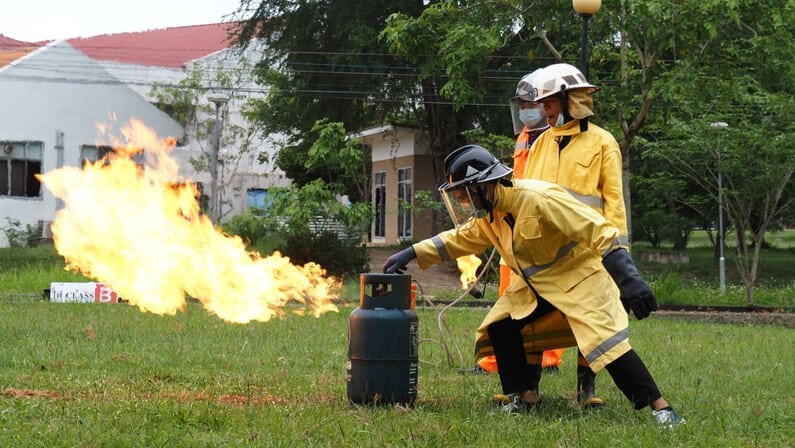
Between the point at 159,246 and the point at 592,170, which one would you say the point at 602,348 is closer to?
the point at 592,170

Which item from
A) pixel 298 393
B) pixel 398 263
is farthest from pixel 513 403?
pixel 298 393

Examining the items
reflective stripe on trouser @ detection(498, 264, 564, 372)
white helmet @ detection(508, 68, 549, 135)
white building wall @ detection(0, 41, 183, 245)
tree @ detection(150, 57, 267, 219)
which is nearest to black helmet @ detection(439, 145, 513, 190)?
white helmet @ detection(508, 68, 549, 135)

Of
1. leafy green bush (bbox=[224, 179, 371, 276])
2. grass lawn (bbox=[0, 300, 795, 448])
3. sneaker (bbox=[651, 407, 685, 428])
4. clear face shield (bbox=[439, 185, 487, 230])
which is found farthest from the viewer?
leafy green bush (bbox=[224, 179, 371, 276])

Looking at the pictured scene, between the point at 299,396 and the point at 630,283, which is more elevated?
the point at 630,283

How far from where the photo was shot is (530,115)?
7863 mm

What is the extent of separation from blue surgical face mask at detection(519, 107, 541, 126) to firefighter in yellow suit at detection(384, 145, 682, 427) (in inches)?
76.0

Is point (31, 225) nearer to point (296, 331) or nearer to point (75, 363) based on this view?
point (296, 331)

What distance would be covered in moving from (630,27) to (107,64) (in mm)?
24505

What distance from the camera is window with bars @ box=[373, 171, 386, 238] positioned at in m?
38.3

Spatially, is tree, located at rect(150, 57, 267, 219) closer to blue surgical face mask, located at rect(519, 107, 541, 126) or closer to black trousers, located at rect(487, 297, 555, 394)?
blue surgical face mask, located at rect(519, 107, 541, 126)

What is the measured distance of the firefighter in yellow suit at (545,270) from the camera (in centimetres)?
556

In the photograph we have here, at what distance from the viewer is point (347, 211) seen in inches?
980

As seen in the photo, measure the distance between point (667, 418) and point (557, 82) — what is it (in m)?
2.22

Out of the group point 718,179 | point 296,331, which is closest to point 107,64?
point 718,179
